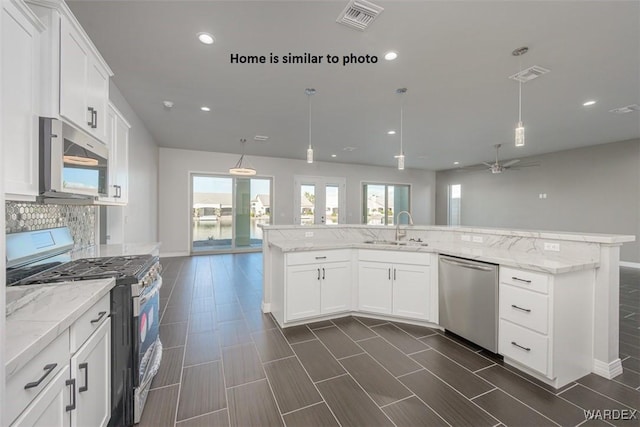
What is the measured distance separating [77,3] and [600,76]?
5105 mm

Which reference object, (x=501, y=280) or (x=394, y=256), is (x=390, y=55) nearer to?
(x=394, y=256)

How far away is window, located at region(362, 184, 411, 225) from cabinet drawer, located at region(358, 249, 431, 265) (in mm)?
6462

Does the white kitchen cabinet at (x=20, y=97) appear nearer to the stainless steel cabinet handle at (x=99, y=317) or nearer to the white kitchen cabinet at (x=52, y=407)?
the stainless steel cabinet handle at (x=99, y=317)

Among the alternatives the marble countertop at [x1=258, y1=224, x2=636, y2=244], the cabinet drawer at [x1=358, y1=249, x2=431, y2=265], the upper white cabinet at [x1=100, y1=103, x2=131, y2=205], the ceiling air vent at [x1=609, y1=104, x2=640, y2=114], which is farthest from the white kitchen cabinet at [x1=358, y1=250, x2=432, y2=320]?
the ceiling air vent at [x1=609, y1=104, x2=640, y2=114]

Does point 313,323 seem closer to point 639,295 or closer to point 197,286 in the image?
point 197,286

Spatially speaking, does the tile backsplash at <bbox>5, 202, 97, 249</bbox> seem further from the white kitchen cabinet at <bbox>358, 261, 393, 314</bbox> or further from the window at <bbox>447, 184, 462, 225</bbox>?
the window at <bbox>447, 184, 462, 225</bbox>

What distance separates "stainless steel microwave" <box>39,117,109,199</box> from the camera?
4.33 ft

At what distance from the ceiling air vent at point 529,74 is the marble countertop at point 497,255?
6.41ft

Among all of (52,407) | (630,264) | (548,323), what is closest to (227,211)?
(52,407)

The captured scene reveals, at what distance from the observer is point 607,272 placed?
6.68 feet

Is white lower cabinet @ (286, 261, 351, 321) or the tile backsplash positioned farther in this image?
white lower cabinet @ (286, 261, 351, 321)

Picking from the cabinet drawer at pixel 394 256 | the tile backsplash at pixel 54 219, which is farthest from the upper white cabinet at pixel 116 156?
the cabinet drawer at pixel 394 256

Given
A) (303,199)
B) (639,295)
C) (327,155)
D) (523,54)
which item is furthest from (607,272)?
(303,199)

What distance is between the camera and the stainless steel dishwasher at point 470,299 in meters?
2.27
